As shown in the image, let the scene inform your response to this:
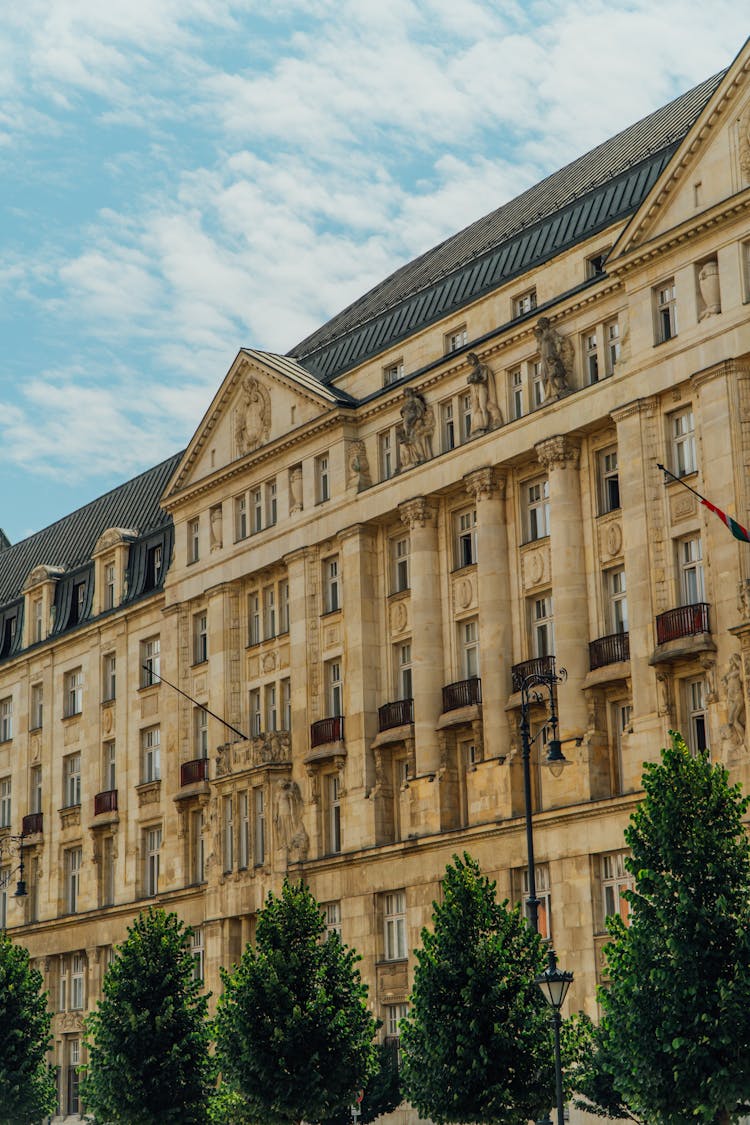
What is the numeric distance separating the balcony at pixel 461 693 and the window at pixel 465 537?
3609 millimetres

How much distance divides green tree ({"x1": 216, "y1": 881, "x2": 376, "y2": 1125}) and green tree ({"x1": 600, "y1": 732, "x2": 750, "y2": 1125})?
11885mm

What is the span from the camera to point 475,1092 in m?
40.5

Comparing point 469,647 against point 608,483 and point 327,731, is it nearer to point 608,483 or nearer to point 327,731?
point 327,731

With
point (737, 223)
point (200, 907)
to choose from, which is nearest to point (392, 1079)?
point (200, 907)

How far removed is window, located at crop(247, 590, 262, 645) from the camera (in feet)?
216

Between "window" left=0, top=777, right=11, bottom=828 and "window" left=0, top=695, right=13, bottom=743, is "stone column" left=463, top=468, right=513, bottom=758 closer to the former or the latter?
"window" left=0, top=777, right=11, bottom=828

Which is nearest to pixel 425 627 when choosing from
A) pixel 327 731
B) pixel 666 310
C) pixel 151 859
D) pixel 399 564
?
pixel 399 564

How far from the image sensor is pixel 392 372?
200 ft

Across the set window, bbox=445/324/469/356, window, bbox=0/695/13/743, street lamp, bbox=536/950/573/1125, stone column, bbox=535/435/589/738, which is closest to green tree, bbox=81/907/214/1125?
stone column, bbox=535/435/589/738

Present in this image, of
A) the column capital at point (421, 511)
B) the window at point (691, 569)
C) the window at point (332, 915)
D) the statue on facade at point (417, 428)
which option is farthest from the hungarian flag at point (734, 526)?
the window at point (332, 915)

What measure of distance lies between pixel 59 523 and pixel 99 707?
14.6 m

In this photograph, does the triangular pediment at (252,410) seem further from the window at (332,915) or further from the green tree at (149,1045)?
the green tree at (149,1045)

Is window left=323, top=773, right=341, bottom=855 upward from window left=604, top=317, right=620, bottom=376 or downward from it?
downward

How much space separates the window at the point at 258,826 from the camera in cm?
6194
